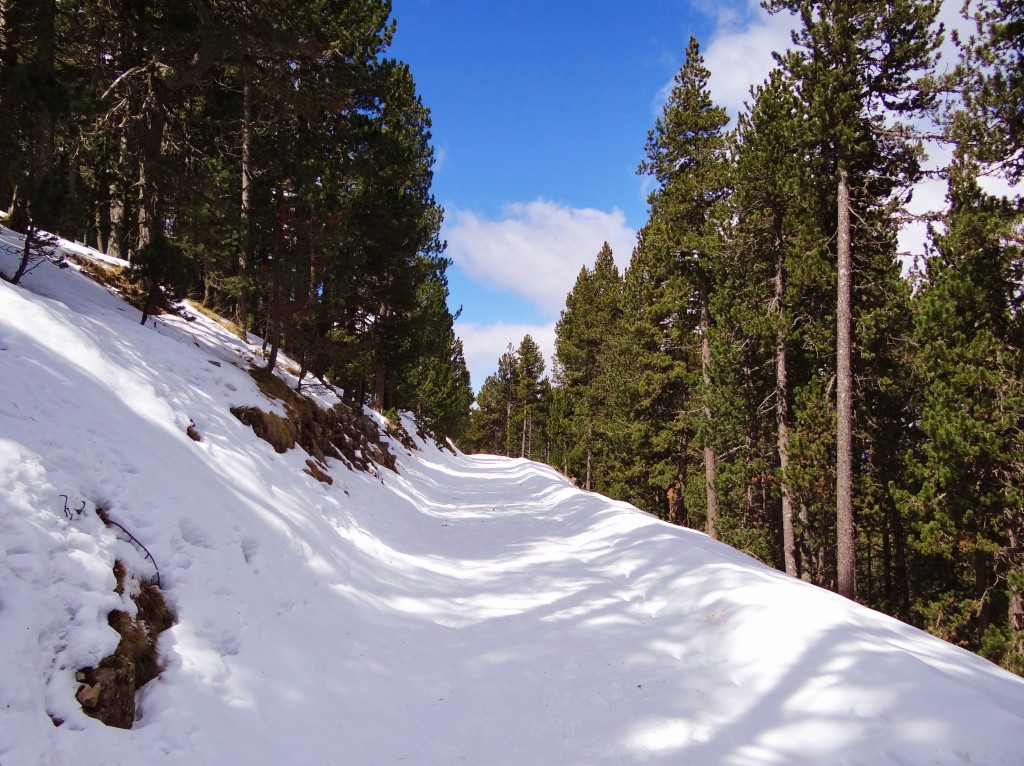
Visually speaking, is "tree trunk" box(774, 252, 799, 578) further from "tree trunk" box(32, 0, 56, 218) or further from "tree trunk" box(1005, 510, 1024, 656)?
"tree trunk" box(32, 0, 56, 218)

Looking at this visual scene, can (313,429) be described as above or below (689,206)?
Result: below

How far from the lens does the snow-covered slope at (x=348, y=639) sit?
10.0ft

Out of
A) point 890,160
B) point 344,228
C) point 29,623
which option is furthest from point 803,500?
A: point 29,623

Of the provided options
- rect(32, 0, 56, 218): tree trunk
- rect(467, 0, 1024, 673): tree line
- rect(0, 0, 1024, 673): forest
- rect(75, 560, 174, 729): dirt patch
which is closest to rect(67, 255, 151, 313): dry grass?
rect(0, 0, 1024, 673): forest

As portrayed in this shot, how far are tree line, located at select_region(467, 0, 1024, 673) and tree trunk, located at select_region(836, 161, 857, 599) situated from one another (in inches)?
1.6

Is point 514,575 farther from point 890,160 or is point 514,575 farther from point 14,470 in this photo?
point 890,160

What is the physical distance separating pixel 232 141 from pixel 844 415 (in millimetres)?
18767

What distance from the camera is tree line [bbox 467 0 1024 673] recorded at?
9375mm

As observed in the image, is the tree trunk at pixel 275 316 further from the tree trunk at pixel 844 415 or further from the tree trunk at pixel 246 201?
the tree trunk at pixel 844 415

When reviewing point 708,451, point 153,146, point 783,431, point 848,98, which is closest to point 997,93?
point 848,98

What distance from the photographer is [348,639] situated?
16.5 ft

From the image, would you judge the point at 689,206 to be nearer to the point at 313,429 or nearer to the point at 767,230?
the point at 767,230

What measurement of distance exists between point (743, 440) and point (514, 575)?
382 inches

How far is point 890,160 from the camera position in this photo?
1127 centimetres
